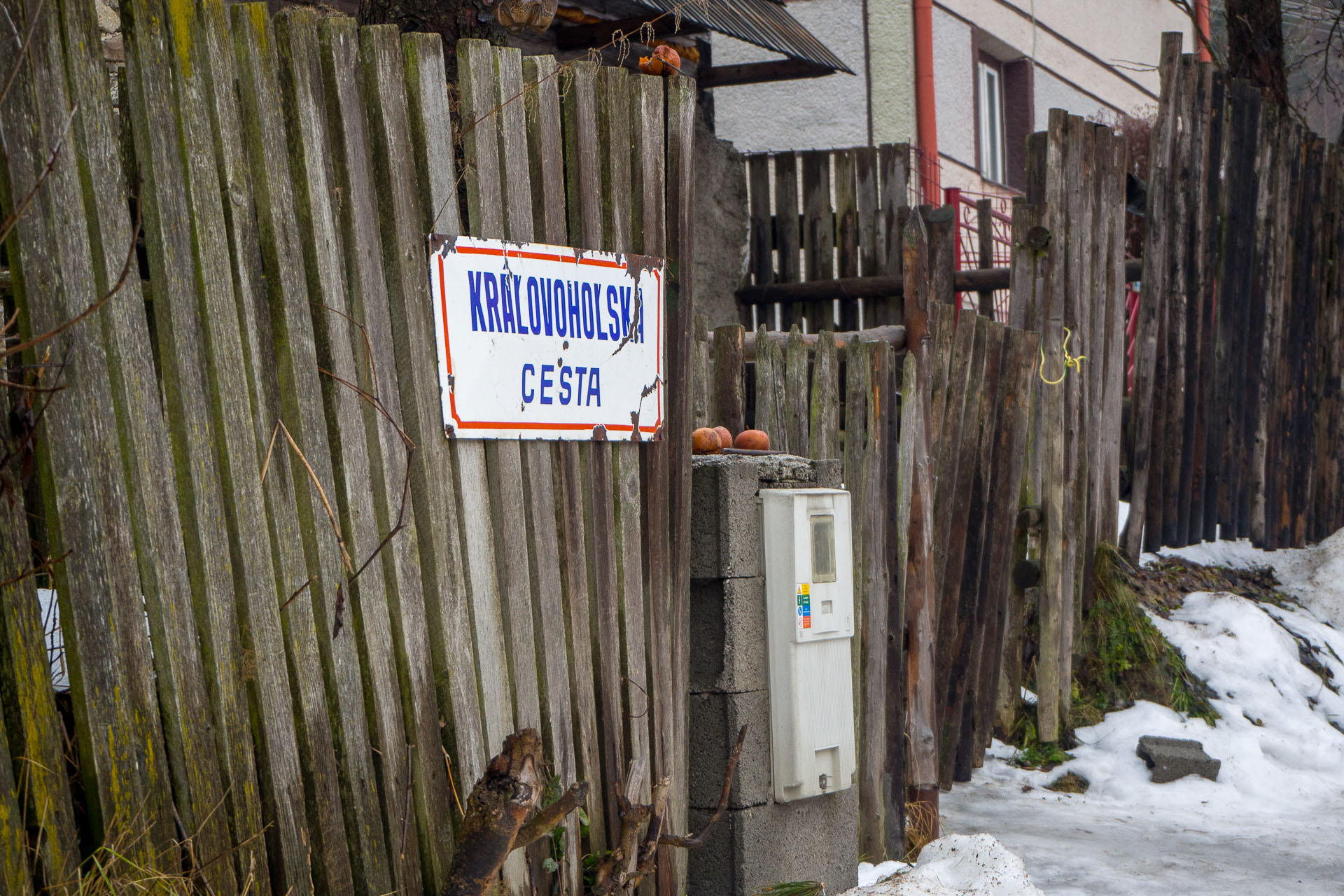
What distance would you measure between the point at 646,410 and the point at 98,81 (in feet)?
5.07

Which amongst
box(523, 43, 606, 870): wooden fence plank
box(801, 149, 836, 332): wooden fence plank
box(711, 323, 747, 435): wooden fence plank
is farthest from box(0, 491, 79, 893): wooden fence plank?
box(801, 149, 836, 332): wooden fence plank

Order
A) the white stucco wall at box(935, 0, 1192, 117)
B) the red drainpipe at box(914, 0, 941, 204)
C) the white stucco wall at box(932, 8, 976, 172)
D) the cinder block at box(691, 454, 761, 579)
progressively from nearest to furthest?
the cinder block at box(691, 454, 761, 579)
the red drainpipe at box(914, 0, 941, 204)
the white stucco wall at box(932, 8, 976, 172)
the white stucco wall at box(935, 0, 1192, 117)

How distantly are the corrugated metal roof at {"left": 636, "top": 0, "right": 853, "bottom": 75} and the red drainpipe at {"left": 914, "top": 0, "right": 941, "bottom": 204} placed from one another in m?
2.51

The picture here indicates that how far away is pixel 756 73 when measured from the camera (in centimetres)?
913

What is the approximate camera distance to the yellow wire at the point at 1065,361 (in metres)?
6.36

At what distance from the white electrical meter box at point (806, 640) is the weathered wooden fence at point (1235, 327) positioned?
3962mm

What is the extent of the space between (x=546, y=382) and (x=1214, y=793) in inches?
158

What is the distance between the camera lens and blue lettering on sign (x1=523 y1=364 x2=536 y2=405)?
3252mm

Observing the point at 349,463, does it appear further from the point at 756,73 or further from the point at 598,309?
the point at 756,73

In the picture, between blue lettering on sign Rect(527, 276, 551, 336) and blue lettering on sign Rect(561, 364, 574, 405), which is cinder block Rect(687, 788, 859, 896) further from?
blue lettering on sign Rect(527, 276, 551, 336)

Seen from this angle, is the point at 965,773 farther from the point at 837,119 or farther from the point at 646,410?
the point at 837,119

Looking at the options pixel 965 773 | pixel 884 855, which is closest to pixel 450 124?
pixel 884 855

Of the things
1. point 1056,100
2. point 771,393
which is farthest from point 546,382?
point 1056,100

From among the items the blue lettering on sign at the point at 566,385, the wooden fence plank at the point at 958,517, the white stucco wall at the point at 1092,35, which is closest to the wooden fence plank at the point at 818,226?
the wooden fence plank at the point at 958,517
